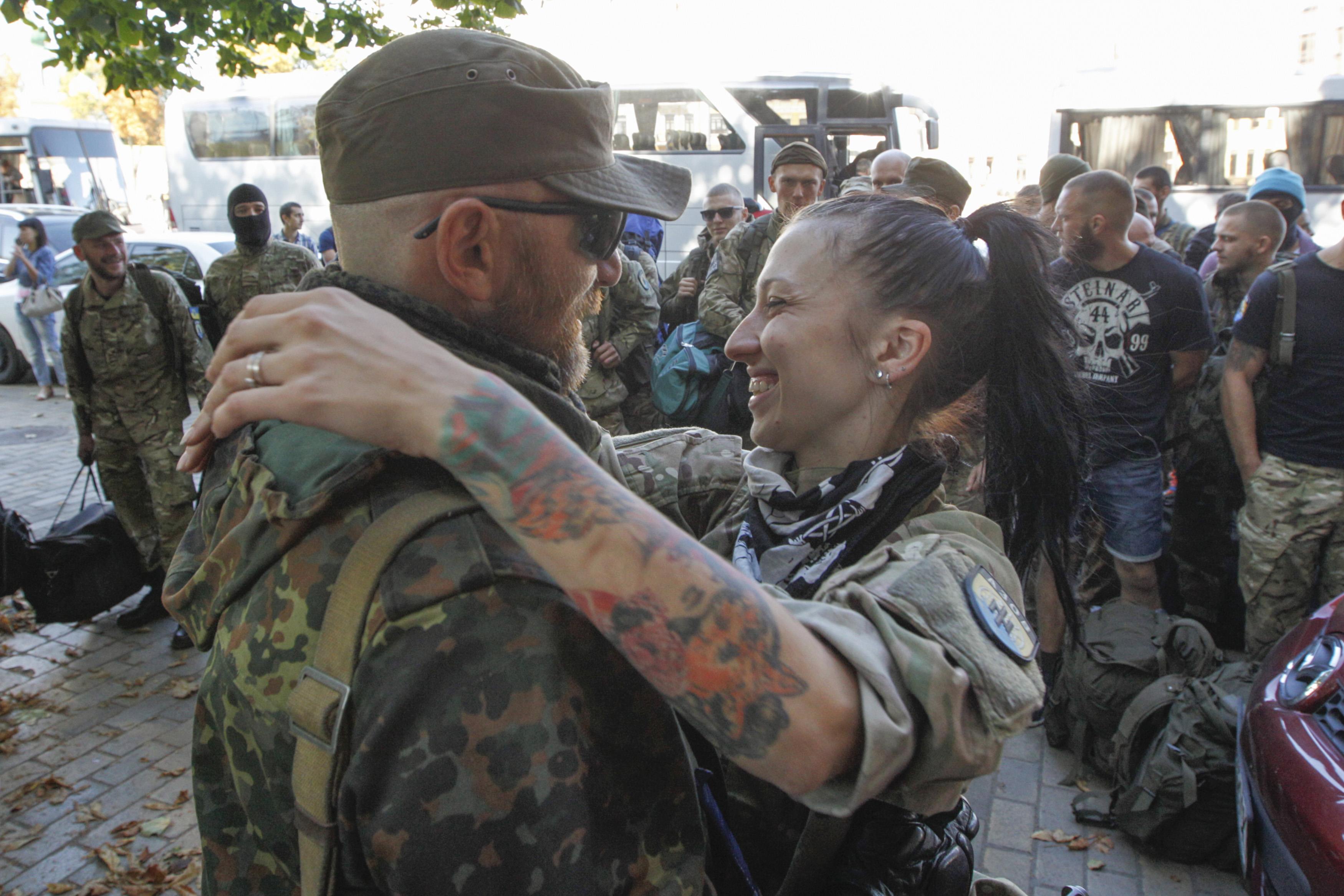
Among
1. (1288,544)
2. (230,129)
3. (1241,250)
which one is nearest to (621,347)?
(1288,544)

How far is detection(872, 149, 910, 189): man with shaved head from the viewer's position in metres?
5.76

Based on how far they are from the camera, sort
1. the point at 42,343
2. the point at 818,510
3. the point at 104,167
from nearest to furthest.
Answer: the point at 818,510 → the point at 42,343 → the point at 104,167

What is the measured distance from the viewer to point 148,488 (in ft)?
17.9

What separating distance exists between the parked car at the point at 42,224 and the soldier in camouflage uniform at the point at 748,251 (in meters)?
10.7

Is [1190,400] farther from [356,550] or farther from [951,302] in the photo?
[356,550]

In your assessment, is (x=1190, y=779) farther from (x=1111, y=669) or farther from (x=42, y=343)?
(x=42, y=343)

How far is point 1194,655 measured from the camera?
3.81 metres

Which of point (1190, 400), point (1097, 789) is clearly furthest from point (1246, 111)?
point (1097, 789)

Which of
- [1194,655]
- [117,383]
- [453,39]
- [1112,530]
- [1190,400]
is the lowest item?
[1194,655]

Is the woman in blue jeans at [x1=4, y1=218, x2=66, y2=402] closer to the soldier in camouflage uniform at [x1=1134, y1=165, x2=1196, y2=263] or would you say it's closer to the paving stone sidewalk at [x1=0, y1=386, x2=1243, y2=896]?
the paving stone sidewalk at [x1=0, y1=386, x2=1243, y2=896]

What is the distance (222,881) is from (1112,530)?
4.21 m

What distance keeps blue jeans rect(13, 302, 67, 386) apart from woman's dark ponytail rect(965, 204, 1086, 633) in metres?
12.5

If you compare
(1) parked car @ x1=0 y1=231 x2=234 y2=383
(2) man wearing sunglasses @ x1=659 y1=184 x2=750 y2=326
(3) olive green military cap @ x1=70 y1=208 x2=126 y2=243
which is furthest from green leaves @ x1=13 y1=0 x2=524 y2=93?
(1) parked car @ x1=0 y1=231 x2=234 y2=383

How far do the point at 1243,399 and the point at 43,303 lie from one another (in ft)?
39.6
